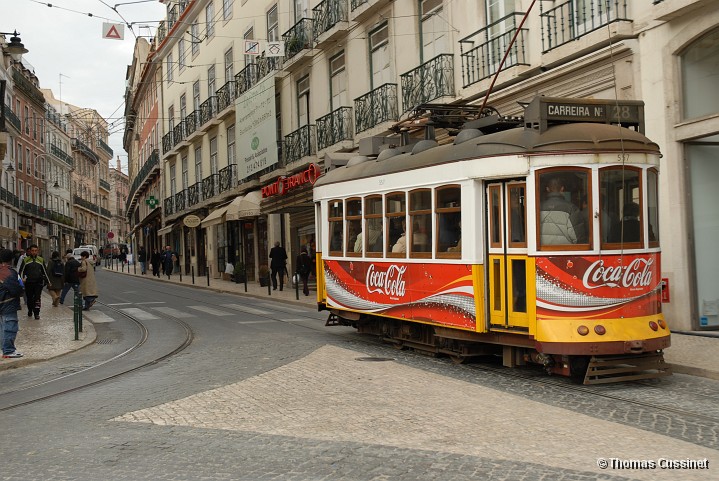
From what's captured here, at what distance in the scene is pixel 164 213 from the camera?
46875 millimetres

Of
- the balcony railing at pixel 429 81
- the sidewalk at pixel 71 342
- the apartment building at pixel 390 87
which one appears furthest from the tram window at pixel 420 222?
the balcony railing at pixel 429 81

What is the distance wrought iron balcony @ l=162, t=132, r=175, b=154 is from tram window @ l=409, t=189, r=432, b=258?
118 feet

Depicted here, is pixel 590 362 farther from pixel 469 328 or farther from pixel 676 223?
pixel 676 223

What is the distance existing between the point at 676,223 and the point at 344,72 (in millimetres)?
13833

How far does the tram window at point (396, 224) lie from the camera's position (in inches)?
412

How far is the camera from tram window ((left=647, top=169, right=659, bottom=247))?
8516 millimetres

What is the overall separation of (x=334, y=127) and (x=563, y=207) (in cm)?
1577

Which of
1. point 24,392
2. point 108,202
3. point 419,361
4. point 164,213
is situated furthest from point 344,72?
point 108,202

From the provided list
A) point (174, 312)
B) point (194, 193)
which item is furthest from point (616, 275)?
point (194, 193)

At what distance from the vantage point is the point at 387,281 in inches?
432

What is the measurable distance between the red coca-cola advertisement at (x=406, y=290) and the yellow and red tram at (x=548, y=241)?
0.03 metres

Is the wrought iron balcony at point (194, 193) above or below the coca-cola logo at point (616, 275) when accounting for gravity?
above

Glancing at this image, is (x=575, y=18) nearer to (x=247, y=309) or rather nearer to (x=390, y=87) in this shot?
(x=390, y=87)

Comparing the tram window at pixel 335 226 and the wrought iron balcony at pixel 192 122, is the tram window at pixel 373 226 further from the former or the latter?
the wrought iron balcony at pixel 192 122
